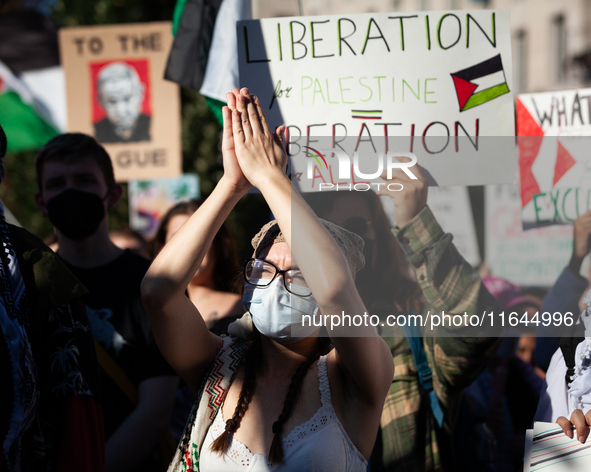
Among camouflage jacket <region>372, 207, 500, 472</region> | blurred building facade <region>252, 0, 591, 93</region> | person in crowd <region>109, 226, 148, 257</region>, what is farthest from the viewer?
blurred building facade <region>252, 0, 591, 93</region>

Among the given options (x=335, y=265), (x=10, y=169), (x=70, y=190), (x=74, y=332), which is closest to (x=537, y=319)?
(x=335, y=265)

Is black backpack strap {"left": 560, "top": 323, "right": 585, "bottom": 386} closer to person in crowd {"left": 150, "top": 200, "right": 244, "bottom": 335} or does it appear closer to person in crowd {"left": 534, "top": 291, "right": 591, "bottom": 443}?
person in crowd {"left": 534, "top": 291, "right": 591, "bottom": 443}

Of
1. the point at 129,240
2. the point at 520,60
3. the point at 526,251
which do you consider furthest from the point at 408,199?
the point at 520,60

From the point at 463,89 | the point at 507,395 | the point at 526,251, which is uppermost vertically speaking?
the point at 463,89

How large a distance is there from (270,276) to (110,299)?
912 mm

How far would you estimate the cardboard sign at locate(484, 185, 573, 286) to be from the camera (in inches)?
84.0

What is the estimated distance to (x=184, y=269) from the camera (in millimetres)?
1642

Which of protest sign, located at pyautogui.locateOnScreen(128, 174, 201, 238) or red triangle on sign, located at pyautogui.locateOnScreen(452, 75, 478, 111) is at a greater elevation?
red triangle on sign, located at pyautogui.locateOnScreen(452, 75, 478, 111)

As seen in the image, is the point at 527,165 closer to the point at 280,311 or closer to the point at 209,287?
the point at 280,311

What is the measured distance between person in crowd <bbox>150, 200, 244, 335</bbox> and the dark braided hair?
0.94 meters

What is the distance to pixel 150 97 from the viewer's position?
16.0ft

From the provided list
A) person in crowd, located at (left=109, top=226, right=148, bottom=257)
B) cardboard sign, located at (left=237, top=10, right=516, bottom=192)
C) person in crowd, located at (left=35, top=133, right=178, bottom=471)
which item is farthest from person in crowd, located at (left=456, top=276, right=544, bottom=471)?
person in crowd, located at (left=109, top=226, right=148, bottom=257)

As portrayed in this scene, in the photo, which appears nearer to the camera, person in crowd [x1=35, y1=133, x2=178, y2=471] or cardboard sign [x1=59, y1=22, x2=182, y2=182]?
person in crowd [x1=35, y1=133, x2=178, y2=471]

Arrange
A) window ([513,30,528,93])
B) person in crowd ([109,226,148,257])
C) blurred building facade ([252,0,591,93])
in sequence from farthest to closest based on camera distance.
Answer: window ([513,30,528,93]) → blurred building facade ([252,0,591,93]) → person in crowd ([109,226,148,257])
